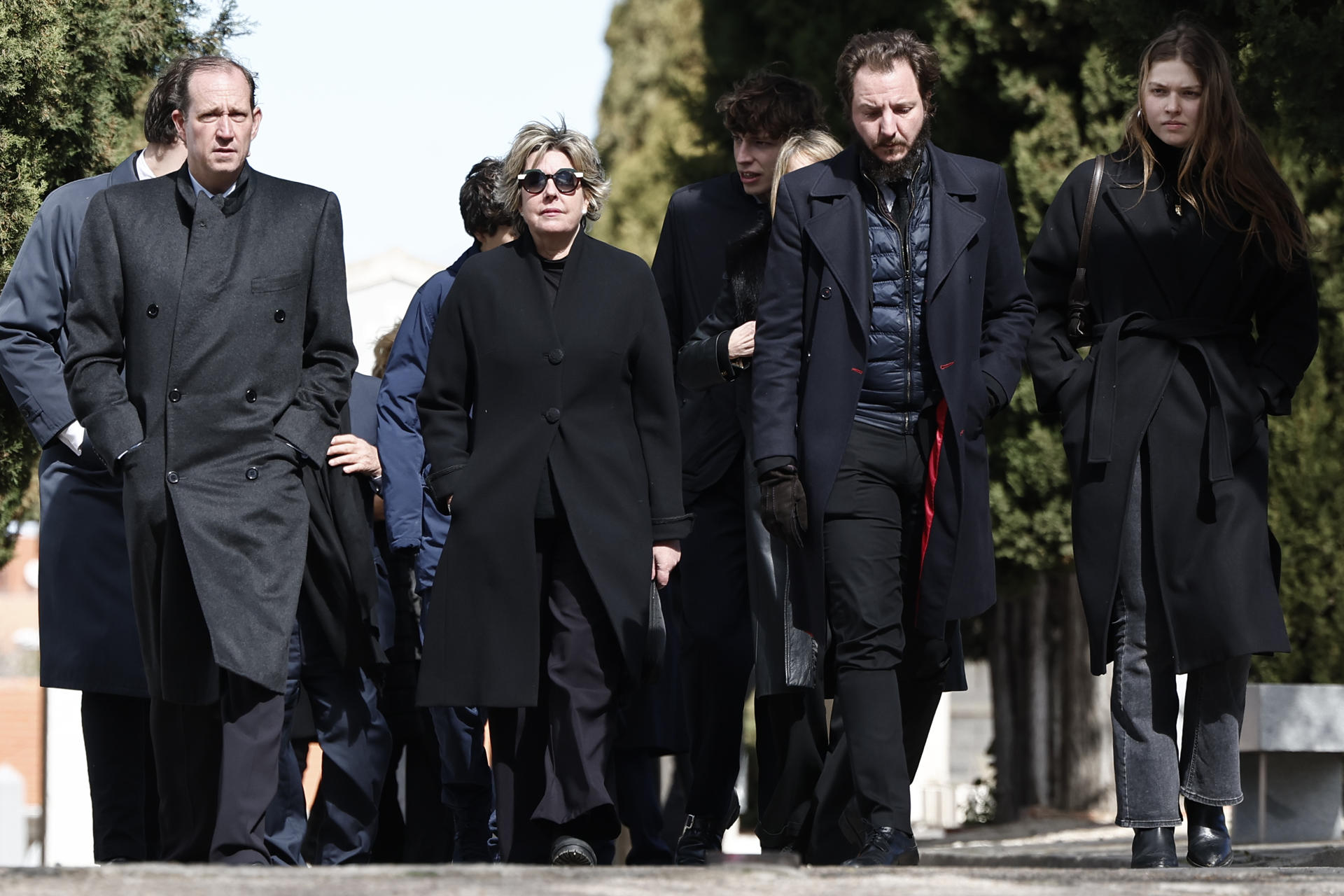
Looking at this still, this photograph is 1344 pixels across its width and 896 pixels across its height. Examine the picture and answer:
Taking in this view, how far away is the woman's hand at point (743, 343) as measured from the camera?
19.0 feet

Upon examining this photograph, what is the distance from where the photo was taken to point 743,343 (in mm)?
5793

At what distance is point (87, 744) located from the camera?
18.9 feet

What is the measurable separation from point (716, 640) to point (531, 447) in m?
1.16

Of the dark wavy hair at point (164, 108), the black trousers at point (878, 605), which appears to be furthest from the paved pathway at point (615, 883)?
the dark wavy hair at point (164, 108)

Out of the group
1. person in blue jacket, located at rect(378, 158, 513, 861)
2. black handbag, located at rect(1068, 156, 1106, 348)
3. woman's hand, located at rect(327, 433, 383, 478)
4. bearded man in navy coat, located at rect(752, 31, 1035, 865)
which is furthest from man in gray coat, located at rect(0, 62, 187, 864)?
black handbag, located at rect(1068, 156, 1106, 348)

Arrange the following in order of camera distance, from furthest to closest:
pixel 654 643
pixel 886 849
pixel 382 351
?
1. pixel 382 351
2. pixel 654 643
3. pixel 886 849

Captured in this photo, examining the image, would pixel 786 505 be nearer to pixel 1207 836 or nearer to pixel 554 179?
pixel 554 179

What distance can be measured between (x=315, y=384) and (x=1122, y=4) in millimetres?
3549

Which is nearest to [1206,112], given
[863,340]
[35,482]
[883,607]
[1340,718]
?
[863,340]

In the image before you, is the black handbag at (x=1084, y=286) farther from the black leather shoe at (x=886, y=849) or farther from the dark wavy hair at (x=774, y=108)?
the black leather shoe at (x=886, y=849)

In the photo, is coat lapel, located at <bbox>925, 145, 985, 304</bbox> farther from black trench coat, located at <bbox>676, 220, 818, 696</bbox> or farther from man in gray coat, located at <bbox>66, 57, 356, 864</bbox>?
man in gray coat, located at <bbox>66, 57, 356, 864</bbox>

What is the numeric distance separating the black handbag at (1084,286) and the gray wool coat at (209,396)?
6.89 ft

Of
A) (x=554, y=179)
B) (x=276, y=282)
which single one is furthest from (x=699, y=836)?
(x=276, y=282)

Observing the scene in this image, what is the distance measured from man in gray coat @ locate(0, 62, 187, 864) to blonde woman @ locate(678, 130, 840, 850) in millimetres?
1731
